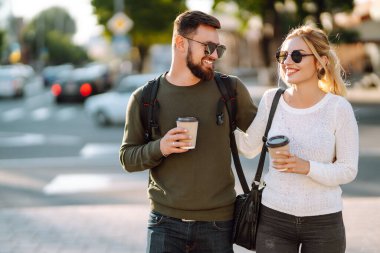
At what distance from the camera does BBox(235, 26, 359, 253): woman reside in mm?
3062

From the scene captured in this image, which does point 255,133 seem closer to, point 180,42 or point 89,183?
point 180,42

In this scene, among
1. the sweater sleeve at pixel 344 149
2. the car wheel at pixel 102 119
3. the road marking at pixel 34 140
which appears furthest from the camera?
the car wheel at pixel 102 119

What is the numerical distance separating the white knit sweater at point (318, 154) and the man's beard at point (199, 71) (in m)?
0.41

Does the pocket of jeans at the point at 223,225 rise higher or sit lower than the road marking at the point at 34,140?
higher

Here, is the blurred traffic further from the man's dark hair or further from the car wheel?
the man's dark hair

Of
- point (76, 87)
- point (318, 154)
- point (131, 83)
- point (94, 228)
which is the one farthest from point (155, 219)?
point (76, 87)

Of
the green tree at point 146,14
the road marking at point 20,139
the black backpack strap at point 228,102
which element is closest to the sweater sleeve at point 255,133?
the black backpack strap at point 228,102

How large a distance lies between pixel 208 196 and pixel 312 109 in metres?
0.63

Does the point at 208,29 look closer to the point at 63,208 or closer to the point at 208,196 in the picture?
the point at 208,196

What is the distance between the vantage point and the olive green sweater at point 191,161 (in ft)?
10.3

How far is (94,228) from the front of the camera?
6.54m

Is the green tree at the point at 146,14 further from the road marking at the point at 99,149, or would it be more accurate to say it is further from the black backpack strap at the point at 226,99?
the black backpack strap at the point at 226,99

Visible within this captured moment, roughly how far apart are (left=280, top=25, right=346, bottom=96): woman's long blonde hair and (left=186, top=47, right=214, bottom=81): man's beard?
1.44 ft

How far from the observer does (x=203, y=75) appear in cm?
319
